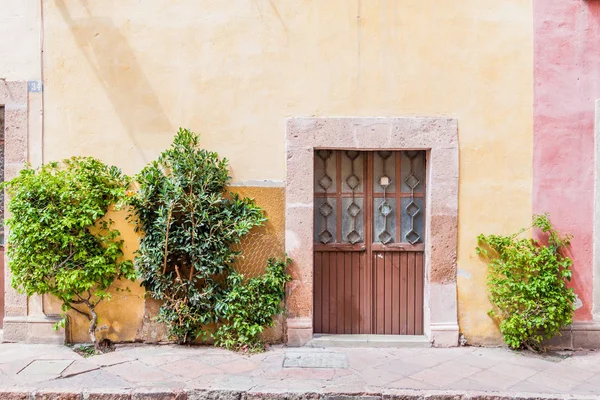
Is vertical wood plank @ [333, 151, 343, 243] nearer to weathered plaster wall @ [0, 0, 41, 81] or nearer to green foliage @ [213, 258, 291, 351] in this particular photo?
green foliage @ [213, 258, 291, 351]

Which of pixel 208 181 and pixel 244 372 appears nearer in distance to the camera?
pixel 244 372

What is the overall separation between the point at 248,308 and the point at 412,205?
7.12 ft

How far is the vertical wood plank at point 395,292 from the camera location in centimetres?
530

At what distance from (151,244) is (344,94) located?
8.66 feet

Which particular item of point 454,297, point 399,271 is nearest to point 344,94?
point 399,271

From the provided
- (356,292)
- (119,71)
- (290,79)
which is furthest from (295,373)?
(119,71)

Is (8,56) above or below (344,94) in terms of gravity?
above

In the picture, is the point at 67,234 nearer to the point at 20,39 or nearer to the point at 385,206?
the point at 20,39

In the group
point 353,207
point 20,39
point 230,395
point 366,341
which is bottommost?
point 230,395

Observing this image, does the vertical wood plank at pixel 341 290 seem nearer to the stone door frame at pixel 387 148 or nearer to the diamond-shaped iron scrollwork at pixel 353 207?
the diamond-shaped iron scrollwork at pixel 353 207

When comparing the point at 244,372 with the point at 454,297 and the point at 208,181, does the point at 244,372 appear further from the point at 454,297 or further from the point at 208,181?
the point at 454,297

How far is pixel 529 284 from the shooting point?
484 cm

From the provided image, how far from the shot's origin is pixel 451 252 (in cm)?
509

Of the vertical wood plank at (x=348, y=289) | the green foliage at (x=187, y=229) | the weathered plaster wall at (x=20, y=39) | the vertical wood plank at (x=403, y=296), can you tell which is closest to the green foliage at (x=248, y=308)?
the green foliage at (x=187, y=229)
